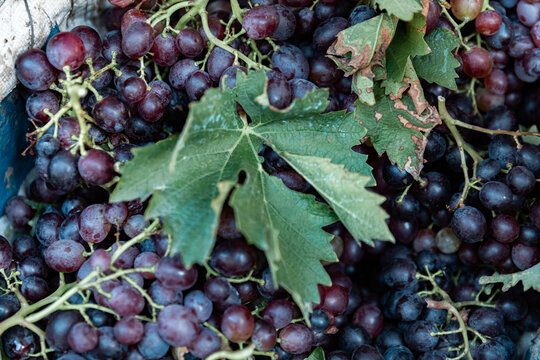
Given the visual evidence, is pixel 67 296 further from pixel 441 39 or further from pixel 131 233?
pixel 441 39

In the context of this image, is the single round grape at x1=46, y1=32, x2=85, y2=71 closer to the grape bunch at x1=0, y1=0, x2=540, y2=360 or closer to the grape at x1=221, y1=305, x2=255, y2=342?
the grape bunch at x1=0, y1=0, x2=540, y2=360

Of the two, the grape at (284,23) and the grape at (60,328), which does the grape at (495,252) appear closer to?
the grape at (284,23)

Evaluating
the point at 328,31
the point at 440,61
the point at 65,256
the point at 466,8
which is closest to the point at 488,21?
the point at 466,8

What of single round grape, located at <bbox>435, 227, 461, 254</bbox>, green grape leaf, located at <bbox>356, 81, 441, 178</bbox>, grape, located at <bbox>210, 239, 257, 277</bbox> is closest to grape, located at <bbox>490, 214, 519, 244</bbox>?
single round grape, located at <bbox>435, 227, 461, 254</bbox>

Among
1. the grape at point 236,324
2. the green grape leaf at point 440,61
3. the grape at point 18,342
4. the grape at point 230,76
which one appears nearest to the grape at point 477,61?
the green grape leaf at point 440,61

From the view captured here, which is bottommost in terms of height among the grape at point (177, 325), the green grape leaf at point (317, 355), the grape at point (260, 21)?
the green grape leaf at point (317, 355)

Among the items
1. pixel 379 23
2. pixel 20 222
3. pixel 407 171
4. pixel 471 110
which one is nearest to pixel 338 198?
pixel 407 171

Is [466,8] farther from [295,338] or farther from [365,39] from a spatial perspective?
[295,338]

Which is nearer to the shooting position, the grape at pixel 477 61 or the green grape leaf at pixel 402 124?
the green grape leaf at pixel 402 124
